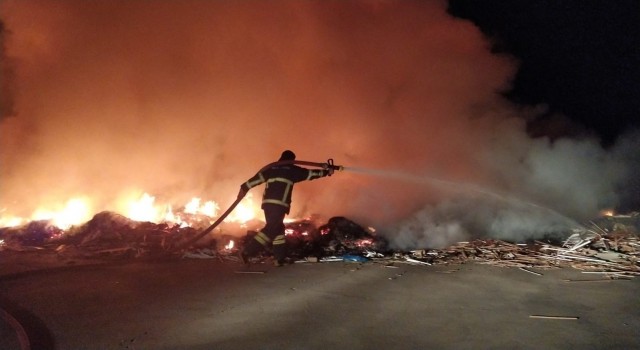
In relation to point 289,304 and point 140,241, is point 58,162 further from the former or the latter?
point 289,304

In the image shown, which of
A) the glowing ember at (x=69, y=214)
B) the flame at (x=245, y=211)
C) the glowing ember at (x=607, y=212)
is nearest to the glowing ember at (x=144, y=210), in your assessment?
the glowing ember at (x=69, y=214)

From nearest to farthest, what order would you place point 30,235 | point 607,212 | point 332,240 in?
point 332,240, point 30,235, point 607,212

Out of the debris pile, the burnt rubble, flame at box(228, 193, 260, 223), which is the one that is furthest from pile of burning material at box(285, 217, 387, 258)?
flame at box(228, 193, 260, 223)

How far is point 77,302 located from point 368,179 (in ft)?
24.6

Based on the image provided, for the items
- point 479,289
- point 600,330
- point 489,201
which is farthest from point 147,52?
point 600,330

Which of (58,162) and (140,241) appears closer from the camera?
(140,241)

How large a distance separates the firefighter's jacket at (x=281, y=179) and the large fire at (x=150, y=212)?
3989mm

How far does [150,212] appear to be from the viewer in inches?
428

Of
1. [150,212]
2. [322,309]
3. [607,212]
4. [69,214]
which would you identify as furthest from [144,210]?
[607,212]

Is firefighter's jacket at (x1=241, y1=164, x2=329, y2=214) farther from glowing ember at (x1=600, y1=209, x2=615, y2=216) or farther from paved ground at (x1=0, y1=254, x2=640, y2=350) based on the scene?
glowing ember at (x1=600, y1=209, x2=615, y2=216)

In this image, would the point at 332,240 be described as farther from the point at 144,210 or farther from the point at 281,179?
the point at 144,210

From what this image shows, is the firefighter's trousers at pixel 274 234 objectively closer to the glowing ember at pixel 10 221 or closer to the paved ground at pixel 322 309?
the paved ground at pixel 322 309

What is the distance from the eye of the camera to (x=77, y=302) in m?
4.45

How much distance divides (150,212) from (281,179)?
6.14 metres
